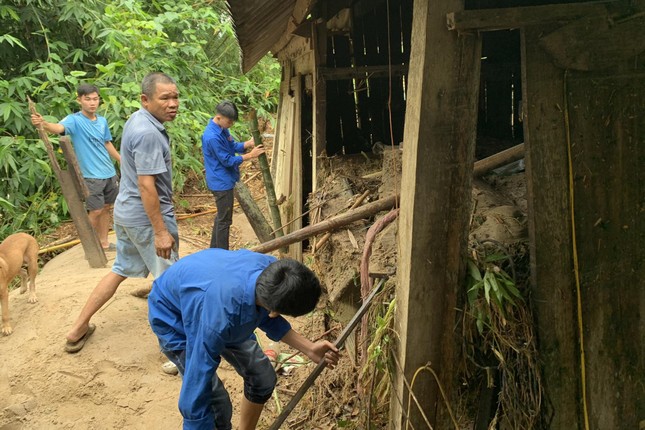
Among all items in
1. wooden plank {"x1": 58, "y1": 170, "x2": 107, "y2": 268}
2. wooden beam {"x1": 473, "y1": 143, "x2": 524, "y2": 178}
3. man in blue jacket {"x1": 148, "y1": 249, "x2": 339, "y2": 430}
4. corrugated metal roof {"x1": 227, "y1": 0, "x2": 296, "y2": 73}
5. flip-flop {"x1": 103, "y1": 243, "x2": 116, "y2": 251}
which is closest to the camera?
man in blue jacket {"x1": 148, "y1": 249, "x2": 339, "y2": 430}

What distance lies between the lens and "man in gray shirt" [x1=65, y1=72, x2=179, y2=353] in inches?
156

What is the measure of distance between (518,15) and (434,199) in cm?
83

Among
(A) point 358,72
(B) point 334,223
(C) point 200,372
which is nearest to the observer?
(C) point 200,372

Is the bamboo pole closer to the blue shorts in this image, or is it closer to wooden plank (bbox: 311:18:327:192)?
the blue shorts

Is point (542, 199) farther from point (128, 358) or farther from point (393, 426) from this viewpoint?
point (128, 358)

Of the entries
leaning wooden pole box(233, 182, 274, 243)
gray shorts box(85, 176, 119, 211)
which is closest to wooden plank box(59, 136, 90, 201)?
gray shorts box(85, 176, 119, 211)

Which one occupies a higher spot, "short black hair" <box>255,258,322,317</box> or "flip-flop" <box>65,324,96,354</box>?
"short black hair" <box>255,258,322,317</box>

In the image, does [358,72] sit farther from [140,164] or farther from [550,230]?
[550,230]

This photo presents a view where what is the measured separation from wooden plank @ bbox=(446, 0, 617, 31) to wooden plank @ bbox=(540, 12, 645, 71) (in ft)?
0.13

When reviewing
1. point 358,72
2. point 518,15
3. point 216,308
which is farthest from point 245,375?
point 358,72

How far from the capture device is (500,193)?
3.62 m

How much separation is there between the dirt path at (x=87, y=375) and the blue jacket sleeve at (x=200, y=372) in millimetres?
1852

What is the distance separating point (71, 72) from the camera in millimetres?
8609

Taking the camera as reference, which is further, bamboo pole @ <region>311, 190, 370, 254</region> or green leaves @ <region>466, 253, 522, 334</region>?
bamboo pole @ <region>311, 190, 370, 254</region>
